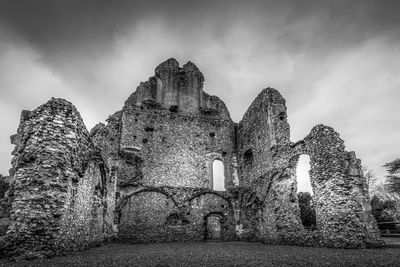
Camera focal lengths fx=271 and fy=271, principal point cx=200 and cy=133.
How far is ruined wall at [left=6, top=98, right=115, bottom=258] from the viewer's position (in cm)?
593

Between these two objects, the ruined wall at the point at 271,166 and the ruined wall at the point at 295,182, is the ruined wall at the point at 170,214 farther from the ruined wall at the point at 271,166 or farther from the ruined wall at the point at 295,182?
the ruined wall at the point at 295,182

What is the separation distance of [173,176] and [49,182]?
1147 centimetres

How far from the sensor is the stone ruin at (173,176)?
6629 millimetres

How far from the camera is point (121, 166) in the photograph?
16.2 meters

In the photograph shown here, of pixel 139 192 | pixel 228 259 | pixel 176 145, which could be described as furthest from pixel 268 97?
pixel 228 259

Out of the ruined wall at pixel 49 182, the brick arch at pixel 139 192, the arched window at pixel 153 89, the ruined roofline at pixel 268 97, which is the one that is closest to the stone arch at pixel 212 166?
the brick arch at pixel 139 192

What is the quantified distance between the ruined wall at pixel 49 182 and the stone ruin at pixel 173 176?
0.08ft

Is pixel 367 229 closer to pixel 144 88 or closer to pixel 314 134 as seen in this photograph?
pixel 314 134

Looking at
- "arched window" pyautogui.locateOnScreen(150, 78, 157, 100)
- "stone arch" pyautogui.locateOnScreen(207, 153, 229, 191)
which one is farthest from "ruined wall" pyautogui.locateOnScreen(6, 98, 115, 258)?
"arched window" pyautogui.locateOnScreen(150, 78, 157, 100)

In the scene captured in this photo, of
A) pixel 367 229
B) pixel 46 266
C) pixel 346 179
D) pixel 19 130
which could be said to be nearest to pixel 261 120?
pixel 346 179

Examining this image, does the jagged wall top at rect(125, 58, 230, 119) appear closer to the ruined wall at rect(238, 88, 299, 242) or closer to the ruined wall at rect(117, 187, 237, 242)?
the ruined wall at rect(238, 88, 299, 242)

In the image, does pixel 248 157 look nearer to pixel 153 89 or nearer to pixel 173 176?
pixel 173 176

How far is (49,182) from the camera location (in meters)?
6.52

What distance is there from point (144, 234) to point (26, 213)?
8775 mm
